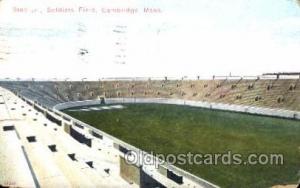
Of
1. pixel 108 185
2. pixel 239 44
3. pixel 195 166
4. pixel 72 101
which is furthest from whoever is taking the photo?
pixel 72 101

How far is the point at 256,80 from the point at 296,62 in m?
0.61

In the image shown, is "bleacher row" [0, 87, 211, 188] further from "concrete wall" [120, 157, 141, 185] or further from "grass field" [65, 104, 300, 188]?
"grass field" [65, 104, 300, 188]

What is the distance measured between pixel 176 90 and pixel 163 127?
1.28 ft

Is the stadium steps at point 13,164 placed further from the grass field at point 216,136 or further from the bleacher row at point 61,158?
the grass field at point 216,136

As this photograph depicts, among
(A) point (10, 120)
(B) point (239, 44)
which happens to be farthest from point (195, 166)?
(A) point (10, 120)

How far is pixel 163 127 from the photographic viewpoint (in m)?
3.54

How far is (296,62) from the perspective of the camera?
3.11m

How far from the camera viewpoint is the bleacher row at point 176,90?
11.6 ft

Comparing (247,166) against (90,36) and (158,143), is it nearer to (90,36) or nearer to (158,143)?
(158,143)

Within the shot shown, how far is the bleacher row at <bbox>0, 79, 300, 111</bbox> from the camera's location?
3.54 m

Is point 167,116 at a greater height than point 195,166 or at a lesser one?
greater

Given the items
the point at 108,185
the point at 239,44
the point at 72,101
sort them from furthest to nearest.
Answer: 1. the point at 72,101
2. the point at 239,44
3. the point at 108,185

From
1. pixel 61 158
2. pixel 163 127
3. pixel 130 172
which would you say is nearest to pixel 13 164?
pixel 61 158
